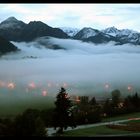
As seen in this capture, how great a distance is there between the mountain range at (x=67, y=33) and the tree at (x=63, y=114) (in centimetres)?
51

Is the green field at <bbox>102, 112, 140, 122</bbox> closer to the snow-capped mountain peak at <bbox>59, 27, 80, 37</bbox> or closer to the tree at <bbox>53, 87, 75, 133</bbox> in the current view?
the tree at <bbox>53, 87, 75, 133</bbox>

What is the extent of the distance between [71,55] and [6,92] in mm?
634

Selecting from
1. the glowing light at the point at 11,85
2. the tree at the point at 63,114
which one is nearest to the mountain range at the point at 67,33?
the glowing light at the point at 11,85

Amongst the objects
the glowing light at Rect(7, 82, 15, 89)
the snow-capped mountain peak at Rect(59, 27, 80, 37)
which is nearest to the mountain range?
the snow-capped mountain peak at Rect(59, 27, 80, 37)

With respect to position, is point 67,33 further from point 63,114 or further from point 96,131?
point 96,131

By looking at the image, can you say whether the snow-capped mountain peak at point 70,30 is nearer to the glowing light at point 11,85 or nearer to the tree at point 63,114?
the tree at point 63,114

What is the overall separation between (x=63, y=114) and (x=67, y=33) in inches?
27.6

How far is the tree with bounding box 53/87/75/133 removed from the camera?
2.24m

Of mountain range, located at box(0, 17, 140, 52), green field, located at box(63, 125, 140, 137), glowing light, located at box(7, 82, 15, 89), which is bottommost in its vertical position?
green field, located at box(63, 125, 140, 137)

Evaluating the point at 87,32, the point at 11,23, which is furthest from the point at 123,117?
the point at 11,23

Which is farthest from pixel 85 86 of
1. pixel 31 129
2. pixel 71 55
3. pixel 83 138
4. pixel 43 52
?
pixel 83 138

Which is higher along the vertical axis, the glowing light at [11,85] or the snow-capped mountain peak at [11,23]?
the snow-capped mountain peak at [11,23]

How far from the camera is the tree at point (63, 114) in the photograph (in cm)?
224

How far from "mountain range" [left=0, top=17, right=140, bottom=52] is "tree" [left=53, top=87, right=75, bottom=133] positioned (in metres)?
0.51
